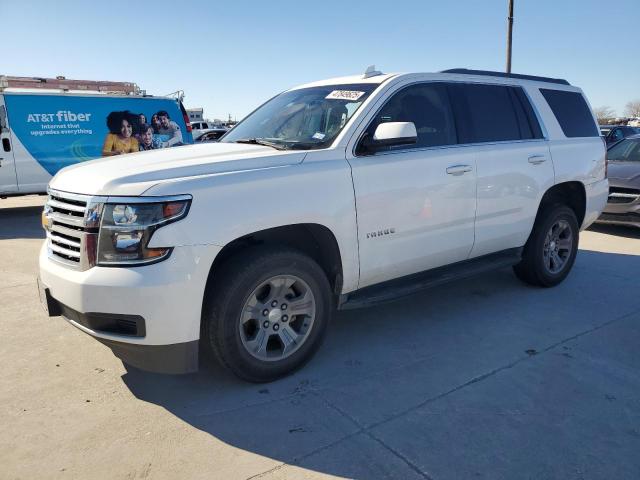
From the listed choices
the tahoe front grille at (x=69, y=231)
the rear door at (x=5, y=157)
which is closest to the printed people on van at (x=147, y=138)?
the rear door at (x=5, y=157)

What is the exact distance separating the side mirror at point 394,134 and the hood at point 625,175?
5.97 meters

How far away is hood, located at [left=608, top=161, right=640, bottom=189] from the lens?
779cm

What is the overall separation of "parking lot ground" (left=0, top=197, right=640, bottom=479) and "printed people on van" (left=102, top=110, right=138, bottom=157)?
7588mm

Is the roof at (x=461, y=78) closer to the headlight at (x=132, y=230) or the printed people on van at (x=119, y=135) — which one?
the headlight at (x=132, y=230)

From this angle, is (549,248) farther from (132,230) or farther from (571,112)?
(132,230)

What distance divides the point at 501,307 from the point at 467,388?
1.69m

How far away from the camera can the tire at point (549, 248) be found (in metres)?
4.97

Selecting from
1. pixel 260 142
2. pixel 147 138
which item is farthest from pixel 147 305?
pixel 147 138

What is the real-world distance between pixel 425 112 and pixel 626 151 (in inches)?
273

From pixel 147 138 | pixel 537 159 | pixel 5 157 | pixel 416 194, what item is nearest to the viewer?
pixel 416 194

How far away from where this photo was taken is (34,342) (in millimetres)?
3982

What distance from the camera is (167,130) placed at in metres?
12.4

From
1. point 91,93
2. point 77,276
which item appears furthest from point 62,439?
point 91,93

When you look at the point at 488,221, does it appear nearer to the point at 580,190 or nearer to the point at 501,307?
the point at 501,307
